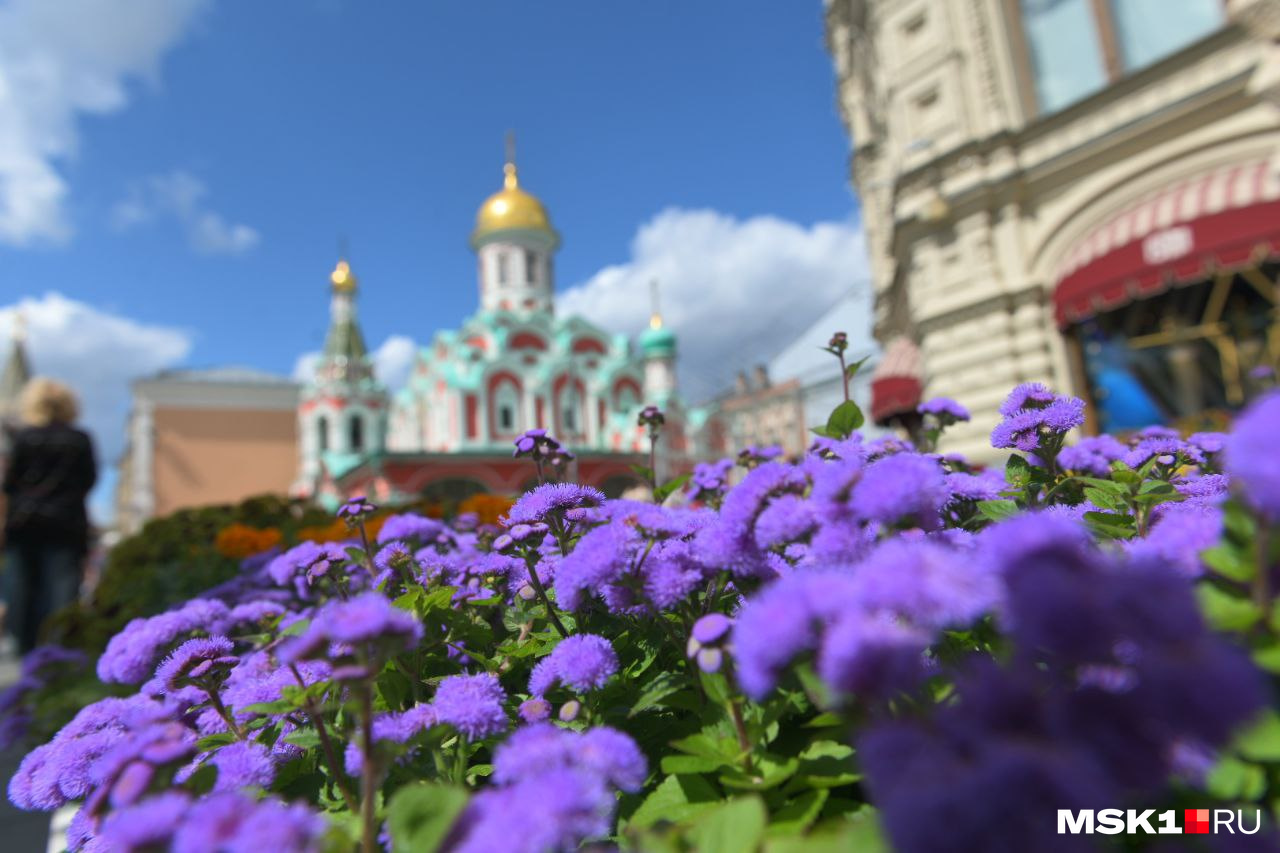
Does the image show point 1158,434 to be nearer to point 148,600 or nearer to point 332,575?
point 332,575

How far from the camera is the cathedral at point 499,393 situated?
21.3 m

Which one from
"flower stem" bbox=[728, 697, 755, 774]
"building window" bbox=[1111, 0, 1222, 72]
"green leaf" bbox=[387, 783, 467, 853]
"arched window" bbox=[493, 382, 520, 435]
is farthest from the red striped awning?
"arched window" bbox=[493, 382, 520, 435]

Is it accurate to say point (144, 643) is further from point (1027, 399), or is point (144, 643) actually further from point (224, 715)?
point (1027, 399)

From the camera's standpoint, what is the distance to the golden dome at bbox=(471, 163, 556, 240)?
28.1 meters

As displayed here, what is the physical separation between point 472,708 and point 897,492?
2.20 ft

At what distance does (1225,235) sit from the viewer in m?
6.69

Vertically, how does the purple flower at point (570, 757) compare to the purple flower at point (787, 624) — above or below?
below

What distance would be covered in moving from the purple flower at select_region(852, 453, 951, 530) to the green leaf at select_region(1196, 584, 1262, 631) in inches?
10.4

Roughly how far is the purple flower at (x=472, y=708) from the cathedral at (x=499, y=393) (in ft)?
63.3

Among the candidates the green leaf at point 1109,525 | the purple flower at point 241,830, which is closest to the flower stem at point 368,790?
the purple flower at point 241,830

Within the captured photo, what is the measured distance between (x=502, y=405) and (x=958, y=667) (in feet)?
78.2

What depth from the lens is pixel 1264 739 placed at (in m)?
0.61

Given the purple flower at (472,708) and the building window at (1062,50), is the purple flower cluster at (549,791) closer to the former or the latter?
the purple flower at (472,708)

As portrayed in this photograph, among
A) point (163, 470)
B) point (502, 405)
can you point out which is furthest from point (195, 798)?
point (163, 470)
